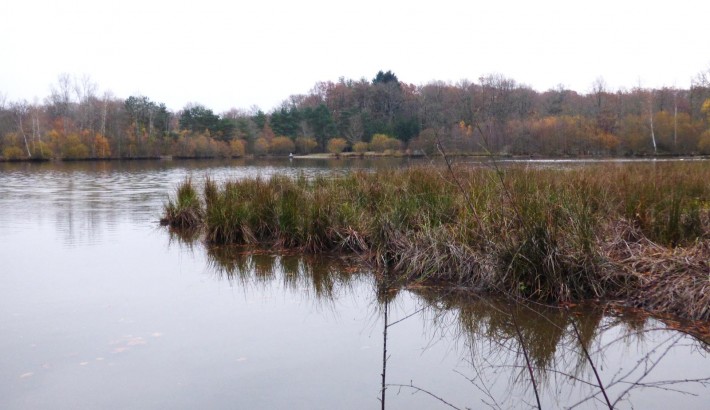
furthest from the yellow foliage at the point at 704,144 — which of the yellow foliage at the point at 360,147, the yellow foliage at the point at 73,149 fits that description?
the yellow foliage at the point at 73,149

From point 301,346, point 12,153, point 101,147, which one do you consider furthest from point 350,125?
point 301,346

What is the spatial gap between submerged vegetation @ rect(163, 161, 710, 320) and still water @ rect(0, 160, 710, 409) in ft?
1.16

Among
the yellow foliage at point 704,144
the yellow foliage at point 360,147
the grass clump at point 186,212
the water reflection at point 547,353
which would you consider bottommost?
the water reflection at point 547,353

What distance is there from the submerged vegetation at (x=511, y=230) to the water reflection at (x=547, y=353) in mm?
320

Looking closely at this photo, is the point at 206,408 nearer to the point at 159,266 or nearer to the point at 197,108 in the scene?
the point at 159,266

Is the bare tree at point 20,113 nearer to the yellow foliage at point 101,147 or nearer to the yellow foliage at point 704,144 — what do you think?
the yellow foliage at point 101,147

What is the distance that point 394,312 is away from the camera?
17.2 feet

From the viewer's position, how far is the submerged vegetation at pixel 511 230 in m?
5.18

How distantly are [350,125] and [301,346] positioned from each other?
60.8 metres

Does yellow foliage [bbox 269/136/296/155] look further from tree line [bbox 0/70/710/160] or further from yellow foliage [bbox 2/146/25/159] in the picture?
yellow foliage [bbox 2/146/25/159]

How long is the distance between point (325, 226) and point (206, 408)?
4559 millimetres

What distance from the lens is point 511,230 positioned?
222 inches

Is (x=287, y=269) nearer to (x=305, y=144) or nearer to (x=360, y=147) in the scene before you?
(x=360, y=147)

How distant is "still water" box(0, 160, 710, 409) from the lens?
3.56 metres
